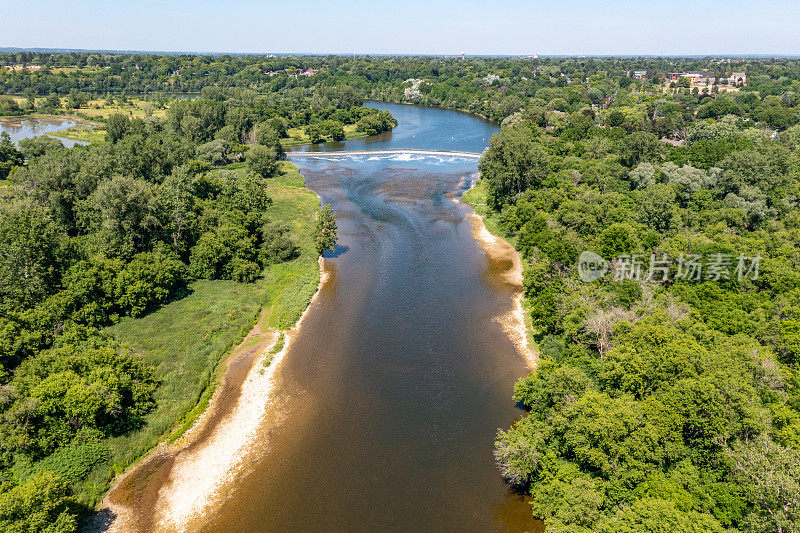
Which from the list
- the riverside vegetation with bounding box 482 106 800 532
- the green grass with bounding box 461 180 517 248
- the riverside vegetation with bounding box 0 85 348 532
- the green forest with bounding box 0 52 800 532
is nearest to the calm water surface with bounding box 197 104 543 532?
the green forest with bounding box 0 52 800 532

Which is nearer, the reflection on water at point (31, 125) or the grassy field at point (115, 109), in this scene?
the reflection on water at point (31, 125)

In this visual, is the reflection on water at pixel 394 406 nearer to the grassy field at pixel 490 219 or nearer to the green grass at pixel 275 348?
the green grass at pixel 275 348

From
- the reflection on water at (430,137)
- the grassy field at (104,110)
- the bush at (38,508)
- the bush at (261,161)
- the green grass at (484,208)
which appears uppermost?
the grassy field at (104,110)

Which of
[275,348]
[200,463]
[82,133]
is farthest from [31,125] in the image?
[200,463]

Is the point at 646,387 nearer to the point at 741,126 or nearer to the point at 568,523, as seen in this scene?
the point at 568,523

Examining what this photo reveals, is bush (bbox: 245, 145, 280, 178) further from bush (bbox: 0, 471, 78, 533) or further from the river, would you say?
bush (bbox: 0, 471, 78, 533)

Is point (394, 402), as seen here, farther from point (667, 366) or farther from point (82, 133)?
point (82, 133)

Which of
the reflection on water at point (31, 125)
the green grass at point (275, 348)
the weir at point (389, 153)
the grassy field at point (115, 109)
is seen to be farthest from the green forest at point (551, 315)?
the grassy field at point (115, 109)
